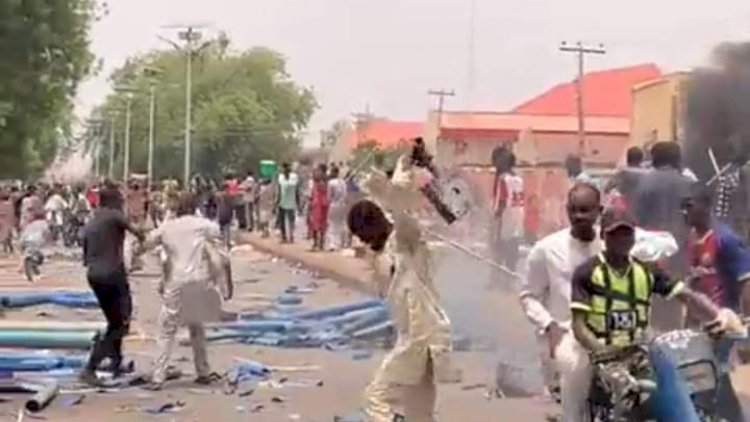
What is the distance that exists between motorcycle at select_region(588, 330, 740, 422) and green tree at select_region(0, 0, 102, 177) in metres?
35.0

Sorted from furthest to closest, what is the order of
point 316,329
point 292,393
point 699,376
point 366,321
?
point 316,329
point 366,321
point 292,393
point 699,376

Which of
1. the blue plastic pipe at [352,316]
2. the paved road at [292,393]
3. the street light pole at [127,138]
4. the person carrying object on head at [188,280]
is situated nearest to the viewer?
the paved road at [292,393]

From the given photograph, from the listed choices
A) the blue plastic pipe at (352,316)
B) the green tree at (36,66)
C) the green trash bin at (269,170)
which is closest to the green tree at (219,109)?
the green trash bin at (269,170)

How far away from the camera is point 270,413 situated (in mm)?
12008

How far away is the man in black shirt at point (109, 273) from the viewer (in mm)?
13617

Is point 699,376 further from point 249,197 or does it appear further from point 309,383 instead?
point 249,197

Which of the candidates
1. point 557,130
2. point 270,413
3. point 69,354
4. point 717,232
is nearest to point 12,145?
point 557,130

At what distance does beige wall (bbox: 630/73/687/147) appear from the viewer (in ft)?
82.0

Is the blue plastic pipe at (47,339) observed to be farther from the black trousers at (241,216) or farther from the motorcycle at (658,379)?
the black trousers at (241,216)

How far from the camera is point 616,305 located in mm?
7305

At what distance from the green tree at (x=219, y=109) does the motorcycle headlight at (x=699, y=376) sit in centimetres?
9715

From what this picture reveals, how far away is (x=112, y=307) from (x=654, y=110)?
19.8m

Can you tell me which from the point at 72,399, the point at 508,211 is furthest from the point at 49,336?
the point at 508,211

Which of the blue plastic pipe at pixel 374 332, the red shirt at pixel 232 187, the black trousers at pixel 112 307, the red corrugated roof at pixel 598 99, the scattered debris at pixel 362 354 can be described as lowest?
the scattered debris at pixel 362 354
